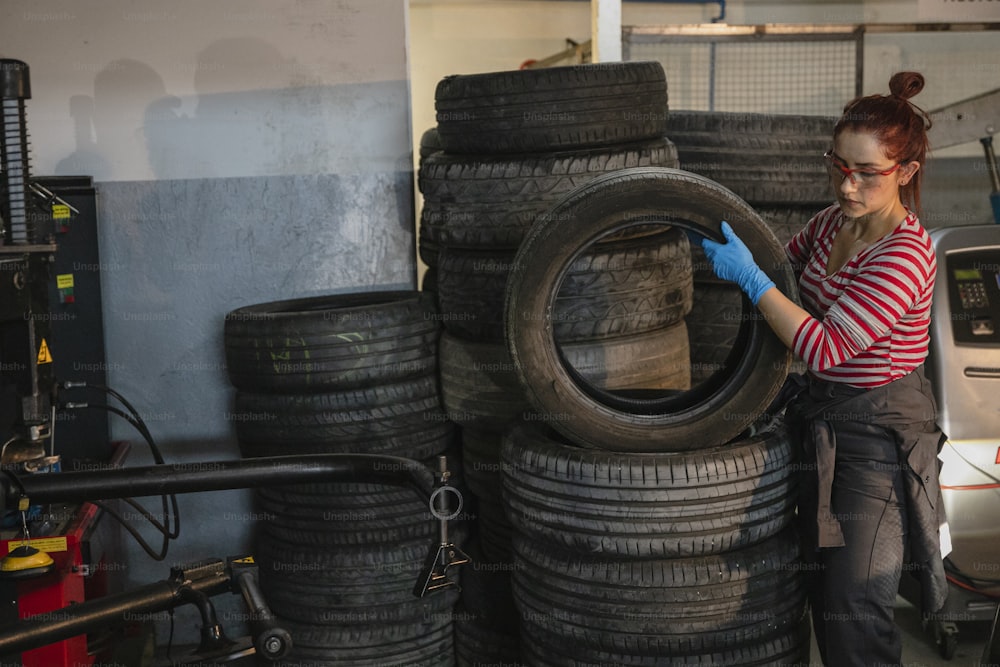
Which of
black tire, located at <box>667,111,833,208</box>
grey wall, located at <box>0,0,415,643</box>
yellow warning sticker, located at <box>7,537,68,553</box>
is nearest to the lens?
yellow warning sticker, located at <box>7,537,68,553</box>

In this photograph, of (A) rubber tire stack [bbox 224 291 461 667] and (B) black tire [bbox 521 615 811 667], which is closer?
(B) black tire [bbox 521 615 811 667]

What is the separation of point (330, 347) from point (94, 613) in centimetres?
133

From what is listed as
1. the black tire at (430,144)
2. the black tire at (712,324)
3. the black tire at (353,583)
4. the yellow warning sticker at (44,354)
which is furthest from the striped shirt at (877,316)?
the black tire at (430,144)

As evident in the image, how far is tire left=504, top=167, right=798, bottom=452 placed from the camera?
247 cm

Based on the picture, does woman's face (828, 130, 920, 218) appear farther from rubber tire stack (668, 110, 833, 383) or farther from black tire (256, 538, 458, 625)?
black tire (256, 538, 458, 625)

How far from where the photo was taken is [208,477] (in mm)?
2072

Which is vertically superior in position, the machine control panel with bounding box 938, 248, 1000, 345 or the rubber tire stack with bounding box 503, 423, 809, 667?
the machine control panel with bounding box 938, 248, 1000, 345

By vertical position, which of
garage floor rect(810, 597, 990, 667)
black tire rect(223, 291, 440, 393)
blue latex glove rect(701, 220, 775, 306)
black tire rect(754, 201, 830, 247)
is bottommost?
A: garage floor rect(810, 597, 990, 667)

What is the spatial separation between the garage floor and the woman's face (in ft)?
5.55

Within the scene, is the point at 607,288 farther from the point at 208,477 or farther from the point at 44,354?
the point at 44,354

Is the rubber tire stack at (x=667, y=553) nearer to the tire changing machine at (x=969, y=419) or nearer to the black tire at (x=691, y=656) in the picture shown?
the black tire at (x=691, y=656)

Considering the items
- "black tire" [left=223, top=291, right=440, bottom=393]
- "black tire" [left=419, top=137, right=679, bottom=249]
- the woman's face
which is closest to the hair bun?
the woman's face

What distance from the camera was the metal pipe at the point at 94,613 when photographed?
6.25 ft

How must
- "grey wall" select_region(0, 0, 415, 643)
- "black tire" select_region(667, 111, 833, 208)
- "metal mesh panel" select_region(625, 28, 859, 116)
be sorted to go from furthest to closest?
"metal mesh panel" select_region(625, 28, 859, 116) → "grey wall" select_region(0, 0, 415, 643) → "black tire" select_region(667, 111, 833, 208)
